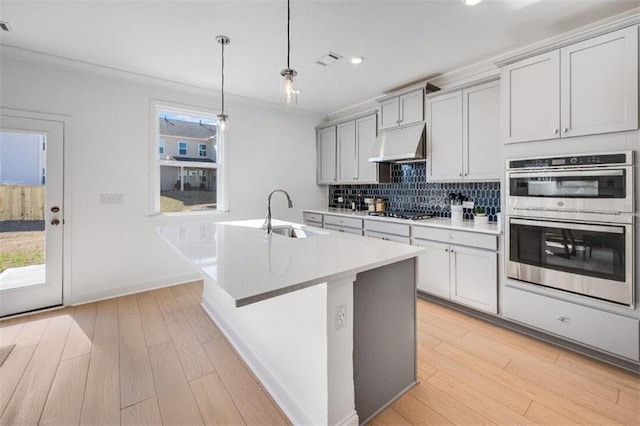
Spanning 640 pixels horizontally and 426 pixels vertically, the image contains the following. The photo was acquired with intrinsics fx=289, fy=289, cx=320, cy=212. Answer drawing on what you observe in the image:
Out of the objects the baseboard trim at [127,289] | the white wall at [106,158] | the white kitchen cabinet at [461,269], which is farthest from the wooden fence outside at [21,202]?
the white kitchen cabinet at [461,269]

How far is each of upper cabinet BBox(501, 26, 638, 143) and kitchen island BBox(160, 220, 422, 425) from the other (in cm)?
164

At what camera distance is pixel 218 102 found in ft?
13.3

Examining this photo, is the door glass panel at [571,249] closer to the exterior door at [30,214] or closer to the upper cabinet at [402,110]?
the upper cabinet at [402,110]

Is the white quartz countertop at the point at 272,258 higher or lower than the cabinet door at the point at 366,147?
lower

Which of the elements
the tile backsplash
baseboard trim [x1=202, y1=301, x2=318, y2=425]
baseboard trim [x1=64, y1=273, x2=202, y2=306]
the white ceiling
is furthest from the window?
the tile backsplash

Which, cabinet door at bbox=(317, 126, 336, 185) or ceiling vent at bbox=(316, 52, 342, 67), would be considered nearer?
ceiling vent at bbox=(316, 52, 342, 67)

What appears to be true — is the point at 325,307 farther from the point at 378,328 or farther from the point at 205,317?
the point at 205,317

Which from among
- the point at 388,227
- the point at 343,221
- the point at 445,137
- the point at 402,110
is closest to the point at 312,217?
the point at 343,221

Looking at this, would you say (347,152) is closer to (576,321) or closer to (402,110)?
(402,110)

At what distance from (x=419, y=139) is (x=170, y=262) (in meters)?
3.51

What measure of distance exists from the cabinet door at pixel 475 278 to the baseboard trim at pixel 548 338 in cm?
13

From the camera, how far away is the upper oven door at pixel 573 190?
1977mm

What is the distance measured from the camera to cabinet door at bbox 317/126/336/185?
488 cm

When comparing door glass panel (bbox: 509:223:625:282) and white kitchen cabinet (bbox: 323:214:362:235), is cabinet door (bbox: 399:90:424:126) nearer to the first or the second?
white kitchen cabinet (bbox: 323:214:362:235)
